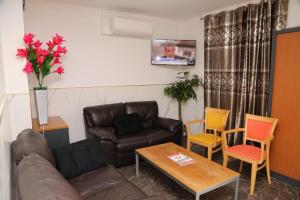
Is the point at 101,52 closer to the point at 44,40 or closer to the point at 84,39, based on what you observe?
the point at 84,39

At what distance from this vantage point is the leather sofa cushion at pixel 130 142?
120 inches

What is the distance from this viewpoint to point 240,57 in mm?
3381

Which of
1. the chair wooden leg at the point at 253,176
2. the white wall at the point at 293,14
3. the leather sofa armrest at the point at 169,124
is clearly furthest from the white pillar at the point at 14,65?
the white wall at the point at 293,14

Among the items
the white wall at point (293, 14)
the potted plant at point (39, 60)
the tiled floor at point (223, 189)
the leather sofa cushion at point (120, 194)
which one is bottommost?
the tiled floor at point (223, 189)

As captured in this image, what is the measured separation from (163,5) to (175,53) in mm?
1032

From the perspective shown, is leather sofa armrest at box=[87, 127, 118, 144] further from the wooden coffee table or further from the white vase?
the white vase

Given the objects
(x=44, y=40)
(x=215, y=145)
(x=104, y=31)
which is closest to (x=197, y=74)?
(x=215, y=145)

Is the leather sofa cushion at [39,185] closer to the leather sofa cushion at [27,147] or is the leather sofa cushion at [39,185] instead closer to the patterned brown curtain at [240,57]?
the leather sofa cushion at [27,147]

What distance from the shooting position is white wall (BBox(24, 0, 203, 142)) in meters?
3.36

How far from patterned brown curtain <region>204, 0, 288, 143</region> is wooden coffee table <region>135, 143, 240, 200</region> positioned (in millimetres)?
1396

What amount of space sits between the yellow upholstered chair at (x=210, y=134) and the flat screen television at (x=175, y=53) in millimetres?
1226

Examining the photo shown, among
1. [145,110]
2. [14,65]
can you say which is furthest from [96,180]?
[145,110]

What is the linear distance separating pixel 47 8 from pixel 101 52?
107cm

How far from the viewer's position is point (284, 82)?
2.73 m
